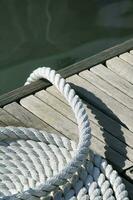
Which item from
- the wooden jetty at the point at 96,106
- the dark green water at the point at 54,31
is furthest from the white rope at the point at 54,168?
the dark green water at the point at 54,31

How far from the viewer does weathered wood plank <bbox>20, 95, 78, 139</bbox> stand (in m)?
2.20

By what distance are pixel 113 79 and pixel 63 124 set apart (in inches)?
12.9

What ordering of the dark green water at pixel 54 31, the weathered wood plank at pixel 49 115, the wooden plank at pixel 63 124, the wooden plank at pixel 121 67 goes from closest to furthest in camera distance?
the wooden plank at pixel 63 124 → the weathered wood plank at pixel 49 115 → the wooden plank at pixel 121 67 → the dark green water at pixel 54 31

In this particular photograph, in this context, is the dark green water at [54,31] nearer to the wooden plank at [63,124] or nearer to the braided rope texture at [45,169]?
the wooden plank at [63,124]

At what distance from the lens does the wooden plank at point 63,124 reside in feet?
6.81

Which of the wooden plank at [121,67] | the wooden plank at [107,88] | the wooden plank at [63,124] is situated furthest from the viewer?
the wooden plank at [121,67]

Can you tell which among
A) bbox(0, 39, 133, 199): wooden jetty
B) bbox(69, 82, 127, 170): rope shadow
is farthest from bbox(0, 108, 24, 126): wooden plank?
bbox(69, 82, 127, 170): rope shadow

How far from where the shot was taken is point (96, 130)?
7.19 ft

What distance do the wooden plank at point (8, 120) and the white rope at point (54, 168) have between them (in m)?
0.13

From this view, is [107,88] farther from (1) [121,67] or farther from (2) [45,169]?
(2) [45,169]

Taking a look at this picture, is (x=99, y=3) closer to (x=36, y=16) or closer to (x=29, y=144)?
(x=36, y=16)

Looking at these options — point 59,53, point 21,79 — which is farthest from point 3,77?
point 59,53

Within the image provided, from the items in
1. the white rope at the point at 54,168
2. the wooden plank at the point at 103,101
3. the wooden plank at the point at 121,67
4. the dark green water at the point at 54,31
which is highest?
the dark green water at the point at 54,31

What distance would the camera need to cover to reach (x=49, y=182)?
1836mm
